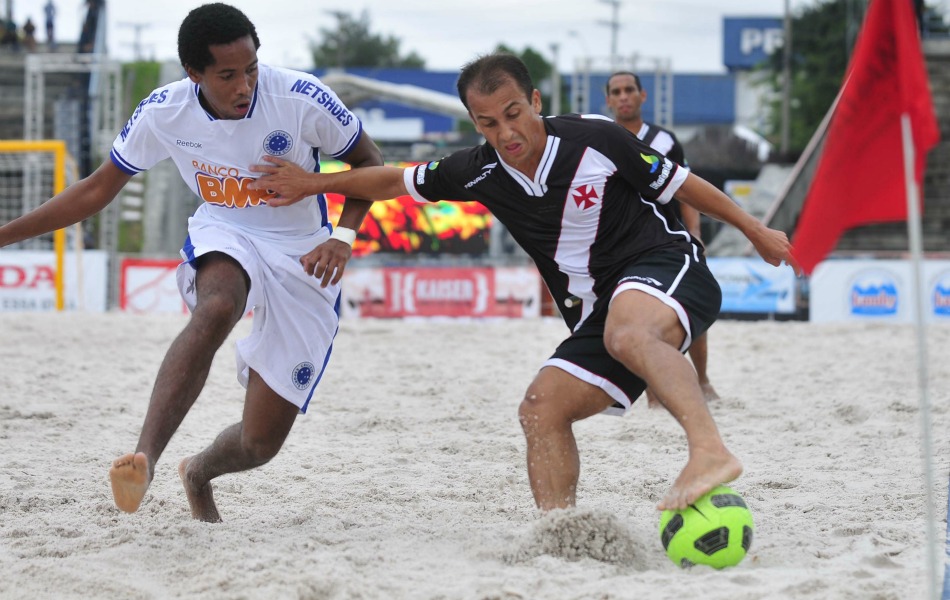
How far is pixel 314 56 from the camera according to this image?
82.8 meters

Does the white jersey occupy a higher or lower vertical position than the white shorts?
higher

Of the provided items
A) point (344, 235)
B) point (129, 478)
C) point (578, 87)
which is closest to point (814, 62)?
point (578, 87)

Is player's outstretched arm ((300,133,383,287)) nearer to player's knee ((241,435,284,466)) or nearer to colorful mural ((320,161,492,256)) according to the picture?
player's knee ((241,435,284,466))

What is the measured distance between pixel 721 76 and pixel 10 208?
46.3 metres

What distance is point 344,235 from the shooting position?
13.6ft

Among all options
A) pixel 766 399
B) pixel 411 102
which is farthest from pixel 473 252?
pixel 766 399

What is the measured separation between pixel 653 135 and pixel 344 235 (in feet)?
11.1

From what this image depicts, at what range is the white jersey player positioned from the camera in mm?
4012

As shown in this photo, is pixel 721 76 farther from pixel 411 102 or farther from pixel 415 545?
pixel 415 545

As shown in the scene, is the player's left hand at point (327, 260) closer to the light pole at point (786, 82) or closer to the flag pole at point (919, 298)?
the flag pole at point (919, 298)

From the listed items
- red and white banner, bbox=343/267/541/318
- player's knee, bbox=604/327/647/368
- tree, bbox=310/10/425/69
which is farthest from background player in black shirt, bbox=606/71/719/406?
tree, bbox=310/10/425/69

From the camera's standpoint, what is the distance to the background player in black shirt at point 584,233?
11.9ft

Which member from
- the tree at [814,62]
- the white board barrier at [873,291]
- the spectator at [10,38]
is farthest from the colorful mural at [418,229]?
the tree at [814,62]

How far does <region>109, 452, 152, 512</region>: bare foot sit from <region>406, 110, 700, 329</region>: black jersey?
142 cm
